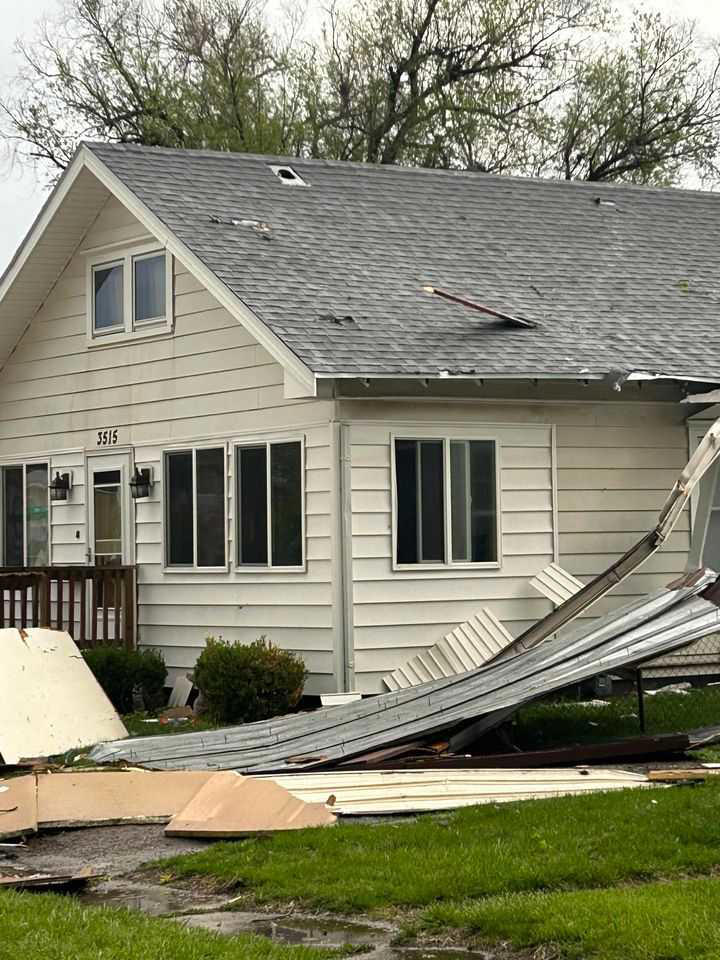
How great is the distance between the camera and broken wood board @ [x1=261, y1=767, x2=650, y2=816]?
1122cm

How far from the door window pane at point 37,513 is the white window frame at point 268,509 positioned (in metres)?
4.02

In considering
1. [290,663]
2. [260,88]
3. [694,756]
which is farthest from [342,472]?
[260,88]

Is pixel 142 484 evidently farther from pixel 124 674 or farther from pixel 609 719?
pixel 609 719

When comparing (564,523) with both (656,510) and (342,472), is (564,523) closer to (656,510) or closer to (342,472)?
(656,510)

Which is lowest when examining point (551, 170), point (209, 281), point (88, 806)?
point (88, 806)

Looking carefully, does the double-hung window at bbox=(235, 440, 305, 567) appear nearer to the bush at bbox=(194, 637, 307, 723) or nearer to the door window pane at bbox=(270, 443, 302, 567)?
the door window pane at bbox=(270, 443, 302, 567)

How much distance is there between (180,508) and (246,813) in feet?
27.3

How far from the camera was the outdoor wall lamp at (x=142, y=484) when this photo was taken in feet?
62.7

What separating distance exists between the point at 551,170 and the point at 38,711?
2285 centimetres

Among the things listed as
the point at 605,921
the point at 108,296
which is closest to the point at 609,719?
the point at 605,921

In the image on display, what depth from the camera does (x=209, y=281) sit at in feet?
57.2

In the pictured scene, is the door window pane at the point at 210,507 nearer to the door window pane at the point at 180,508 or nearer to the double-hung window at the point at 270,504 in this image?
the door window pane at the point at 180,508

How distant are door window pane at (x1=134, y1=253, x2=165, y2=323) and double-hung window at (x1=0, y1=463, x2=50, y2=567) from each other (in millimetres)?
2706

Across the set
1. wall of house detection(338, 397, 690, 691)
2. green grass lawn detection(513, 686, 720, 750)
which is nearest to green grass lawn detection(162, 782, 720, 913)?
green grass lawn detection(513, 686, 720, 750)
